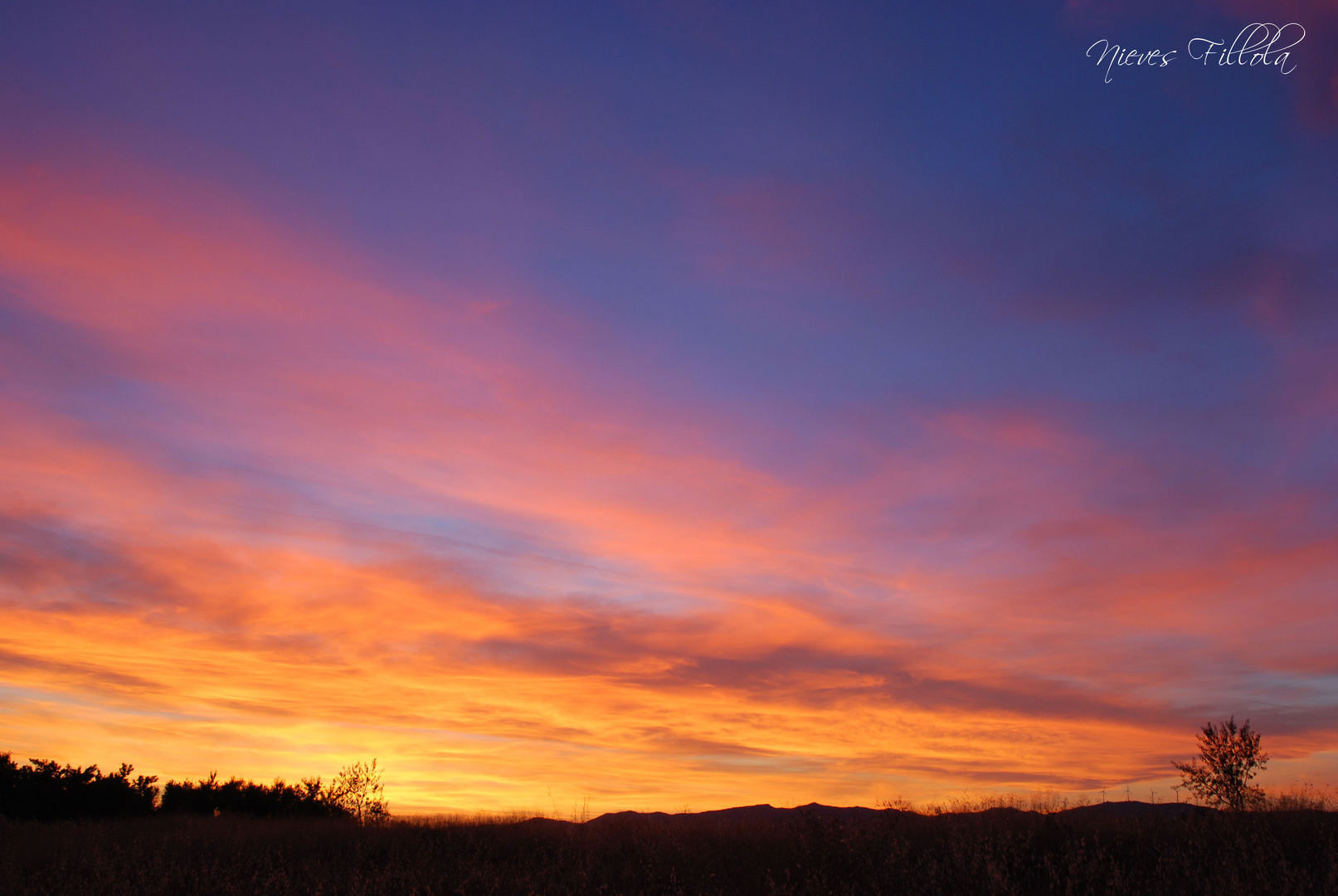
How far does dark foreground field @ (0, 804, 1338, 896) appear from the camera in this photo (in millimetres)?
13289

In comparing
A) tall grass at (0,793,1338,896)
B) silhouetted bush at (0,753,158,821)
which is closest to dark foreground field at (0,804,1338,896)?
tall grass at (0,793,1338,896)

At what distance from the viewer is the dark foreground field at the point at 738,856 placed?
13.3 m

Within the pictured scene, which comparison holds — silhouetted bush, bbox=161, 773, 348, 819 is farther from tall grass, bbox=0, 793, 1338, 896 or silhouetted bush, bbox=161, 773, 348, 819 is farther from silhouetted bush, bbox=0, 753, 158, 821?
tall grass, bbox=0, 793, 1338, 896

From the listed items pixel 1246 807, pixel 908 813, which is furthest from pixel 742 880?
pixel 1246 807

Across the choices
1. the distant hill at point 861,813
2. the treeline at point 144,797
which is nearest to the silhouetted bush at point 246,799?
the treeline at point 144,797

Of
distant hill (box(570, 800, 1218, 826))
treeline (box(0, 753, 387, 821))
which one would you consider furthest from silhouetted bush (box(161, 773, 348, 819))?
distant hill (box(570, 800, 1218, 826))

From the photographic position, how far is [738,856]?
16359 millimetres

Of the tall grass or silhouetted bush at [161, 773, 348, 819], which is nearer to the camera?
the tall grass

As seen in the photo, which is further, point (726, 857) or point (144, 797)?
point (144, 797)

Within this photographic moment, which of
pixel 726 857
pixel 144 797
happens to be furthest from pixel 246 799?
pixel 726 857

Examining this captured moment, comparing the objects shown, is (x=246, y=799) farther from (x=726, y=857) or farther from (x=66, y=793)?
(x=726, y=857)

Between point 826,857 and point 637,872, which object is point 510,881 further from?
point 826,857

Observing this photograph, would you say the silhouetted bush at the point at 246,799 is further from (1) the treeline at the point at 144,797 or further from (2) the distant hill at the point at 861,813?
(2) the distant hill at the point at 861,813

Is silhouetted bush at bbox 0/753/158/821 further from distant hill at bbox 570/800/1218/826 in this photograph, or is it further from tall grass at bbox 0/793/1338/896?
distant hill at bbox 570/800/1218/826
